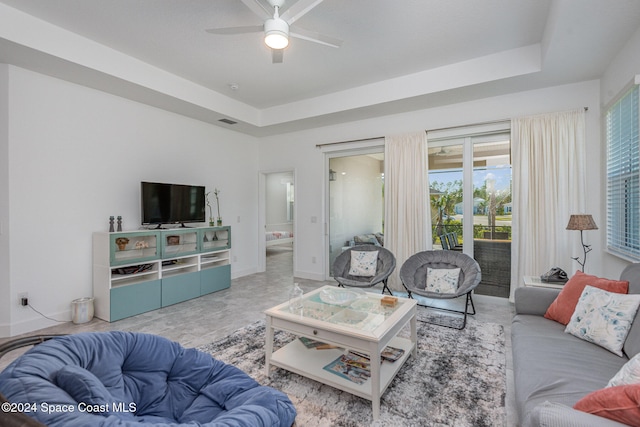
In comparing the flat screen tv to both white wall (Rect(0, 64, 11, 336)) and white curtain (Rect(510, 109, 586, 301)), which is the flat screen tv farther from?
white curtain (Rect(510, 109, 586, 301))

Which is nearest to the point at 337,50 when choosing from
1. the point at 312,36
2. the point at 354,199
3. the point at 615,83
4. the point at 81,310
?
the point at 312,36

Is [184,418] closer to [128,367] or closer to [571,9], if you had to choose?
[128,367]

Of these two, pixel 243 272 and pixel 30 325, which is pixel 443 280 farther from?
pixel 30 325

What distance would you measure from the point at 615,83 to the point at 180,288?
5.65 meters

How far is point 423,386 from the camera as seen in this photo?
226 centimetres

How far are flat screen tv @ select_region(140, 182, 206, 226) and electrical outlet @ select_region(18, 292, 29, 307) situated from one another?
4.53 ft

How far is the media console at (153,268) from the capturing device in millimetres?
3680

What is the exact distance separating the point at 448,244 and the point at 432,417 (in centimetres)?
301

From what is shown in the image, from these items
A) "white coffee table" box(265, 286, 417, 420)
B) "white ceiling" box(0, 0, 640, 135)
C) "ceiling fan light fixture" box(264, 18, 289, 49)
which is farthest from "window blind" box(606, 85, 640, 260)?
"ceiling fan light fixture" box(264, 18, 289, 49)

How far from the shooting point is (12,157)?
321cm

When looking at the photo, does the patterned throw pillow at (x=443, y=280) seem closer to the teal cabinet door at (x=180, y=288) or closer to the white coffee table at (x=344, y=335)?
the white coffee table at (x=344, y=335)

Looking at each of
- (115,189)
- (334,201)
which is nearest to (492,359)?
(334,201)

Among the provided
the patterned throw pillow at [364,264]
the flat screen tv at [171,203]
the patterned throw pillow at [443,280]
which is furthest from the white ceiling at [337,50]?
the patterned throw pillow at [443,280]

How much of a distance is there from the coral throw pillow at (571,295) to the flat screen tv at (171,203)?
4.53 m
